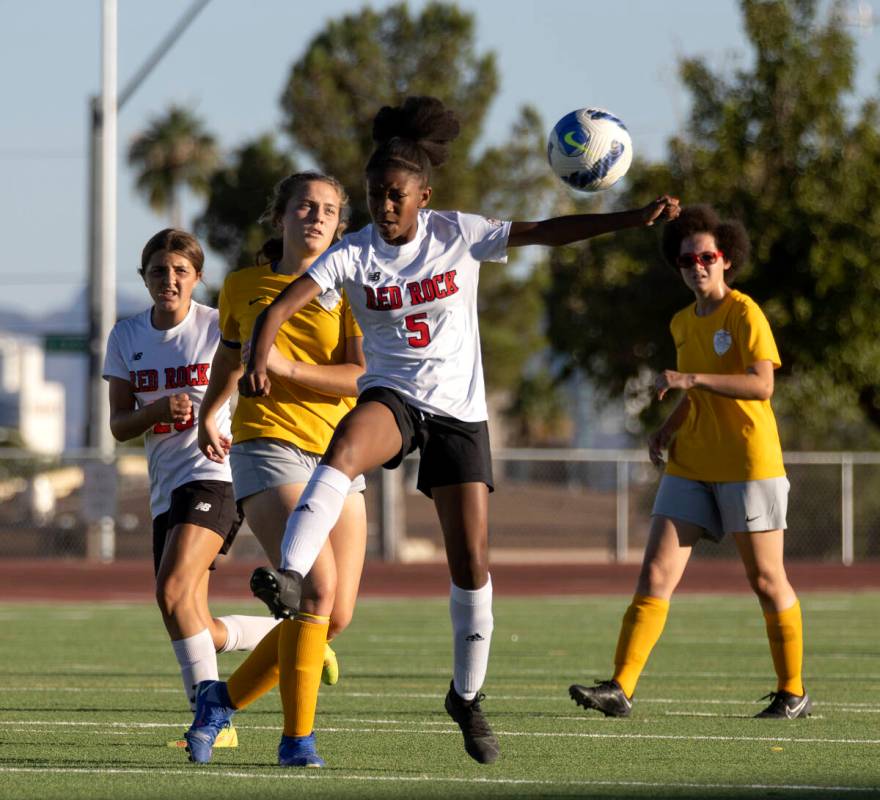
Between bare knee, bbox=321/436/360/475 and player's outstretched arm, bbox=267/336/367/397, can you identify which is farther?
player's outstretched arm, bbox=267/336/367/397

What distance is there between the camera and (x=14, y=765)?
6.35 metres

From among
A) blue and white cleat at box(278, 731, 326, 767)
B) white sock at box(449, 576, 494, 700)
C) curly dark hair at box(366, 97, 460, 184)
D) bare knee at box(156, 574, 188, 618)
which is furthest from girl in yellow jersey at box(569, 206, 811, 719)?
blue and white cleat at box(278, 731, 326, 767)

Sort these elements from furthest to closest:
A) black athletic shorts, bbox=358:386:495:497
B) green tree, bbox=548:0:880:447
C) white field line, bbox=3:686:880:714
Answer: green tree, bbox=548:0:880:447 → white field line, bbox=3:686:880:714 → black athletic shorts, bbox=358:386:495:497

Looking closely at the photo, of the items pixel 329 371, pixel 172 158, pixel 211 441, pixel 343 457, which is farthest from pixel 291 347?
pixel 172 158

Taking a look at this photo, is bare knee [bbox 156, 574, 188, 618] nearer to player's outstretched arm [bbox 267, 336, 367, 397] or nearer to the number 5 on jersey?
player's outstretched arm [bbox 267, 336, 367, 397]

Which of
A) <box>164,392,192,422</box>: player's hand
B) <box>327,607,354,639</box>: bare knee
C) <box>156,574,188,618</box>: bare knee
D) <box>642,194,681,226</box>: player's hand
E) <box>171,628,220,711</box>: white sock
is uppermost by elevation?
<box>642,194,681,226</box>: player's hand

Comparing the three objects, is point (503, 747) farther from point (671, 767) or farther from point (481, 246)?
point (481, 246)

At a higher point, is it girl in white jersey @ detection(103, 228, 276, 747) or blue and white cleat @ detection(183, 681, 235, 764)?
girl in white jersey @ detection(103, 228, 276, 747)

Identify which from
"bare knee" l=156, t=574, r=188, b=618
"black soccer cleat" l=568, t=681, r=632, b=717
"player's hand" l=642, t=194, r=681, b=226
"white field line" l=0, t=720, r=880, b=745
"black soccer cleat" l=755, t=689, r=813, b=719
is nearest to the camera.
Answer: "player's hand" l=642, t=194, r=681, b=226

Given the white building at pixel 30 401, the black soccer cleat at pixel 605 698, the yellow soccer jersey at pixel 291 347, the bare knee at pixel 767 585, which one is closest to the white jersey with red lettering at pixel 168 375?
the yellow soccer jersey at pixel 291 347

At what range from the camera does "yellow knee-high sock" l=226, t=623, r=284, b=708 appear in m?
6.43

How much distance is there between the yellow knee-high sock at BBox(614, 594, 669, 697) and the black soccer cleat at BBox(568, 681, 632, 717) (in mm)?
70

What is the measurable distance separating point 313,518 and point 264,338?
24.3 inches

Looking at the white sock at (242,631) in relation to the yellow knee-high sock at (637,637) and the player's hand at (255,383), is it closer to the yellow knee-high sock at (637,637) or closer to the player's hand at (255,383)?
the yellow knee-high sock at (637,637)
